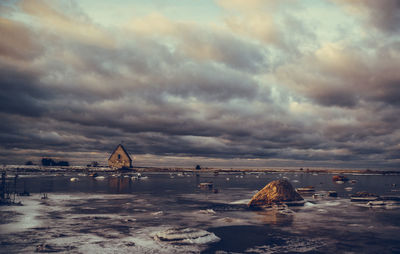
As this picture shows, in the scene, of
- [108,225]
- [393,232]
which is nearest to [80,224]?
[108,225]

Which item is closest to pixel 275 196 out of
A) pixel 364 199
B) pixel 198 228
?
pixel 364 199

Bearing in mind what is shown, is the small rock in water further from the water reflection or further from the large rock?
the water reflection

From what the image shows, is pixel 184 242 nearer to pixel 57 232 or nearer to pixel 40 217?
pixel 57 232

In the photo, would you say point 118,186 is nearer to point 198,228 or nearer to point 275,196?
point 275,196

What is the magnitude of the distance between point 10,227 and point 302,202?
2758cm

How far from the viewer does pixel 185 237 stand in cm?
1783

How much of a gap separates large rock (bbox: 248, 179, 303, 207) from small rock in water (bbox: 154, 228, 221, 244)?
1629 cm

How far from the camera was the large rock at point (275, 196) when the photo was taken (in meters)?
33.9

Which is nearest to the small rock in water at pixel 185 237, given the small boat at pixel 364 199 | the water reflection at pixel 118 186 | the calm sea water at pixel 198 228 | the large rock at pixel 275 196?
the calm sea water at pixel 198 228

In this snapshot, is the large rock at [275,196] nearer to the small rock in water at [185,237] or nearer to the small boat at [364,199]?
the small boat at [364,199]

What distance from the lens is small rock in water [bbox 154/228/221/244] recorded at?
1764 centimetres

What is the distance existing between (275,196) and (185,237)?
1921 cm

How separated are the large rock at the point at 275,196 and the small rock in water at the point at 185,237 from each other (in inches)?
642

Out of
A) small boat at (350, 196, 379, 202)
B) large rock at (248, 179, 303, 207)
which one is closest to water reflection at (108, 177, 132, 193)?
large rock at (248, 179, 303, 207)
